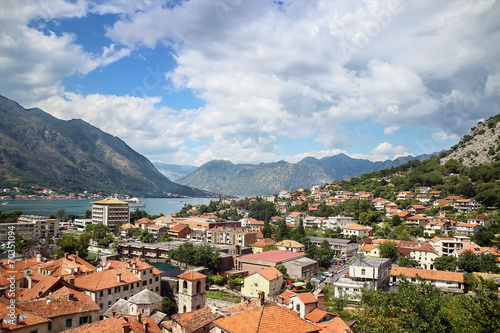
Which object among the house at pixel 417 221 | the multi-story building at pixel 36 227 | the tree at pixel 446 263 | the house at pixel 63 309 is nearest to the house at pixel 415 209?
the house at pixel 417 221

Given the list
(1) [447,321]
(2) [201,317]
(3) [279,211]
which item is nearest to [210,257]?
(2) [201,317]

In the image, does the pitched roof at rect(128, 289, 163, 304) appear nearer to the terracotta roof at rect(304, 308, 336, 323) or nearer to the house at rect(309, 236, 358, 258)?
the terracotta roof at rect(304, 308, 336, 323)

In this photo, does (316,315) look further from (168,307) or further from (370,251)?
(370,251)

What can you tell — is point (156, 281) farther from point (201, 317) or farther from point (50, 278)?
point (201, 317)

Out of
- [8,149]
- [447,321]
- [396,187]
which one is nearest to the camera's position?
[447,321]

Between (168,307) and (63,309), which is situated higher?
(63,309)

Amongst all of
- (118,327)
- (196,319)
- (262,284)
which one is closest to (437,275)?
(262,284)
